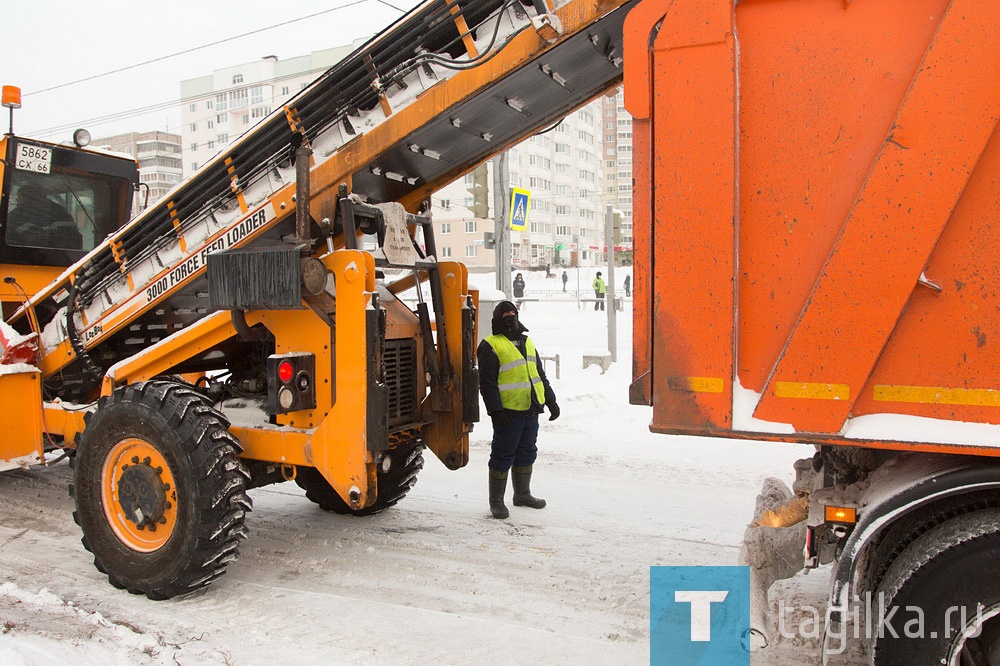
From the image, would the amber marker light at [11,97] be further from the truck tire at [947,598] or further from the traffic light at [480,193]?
the truck tire at [947,598]

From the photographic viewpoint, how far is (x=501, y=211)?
9906mm

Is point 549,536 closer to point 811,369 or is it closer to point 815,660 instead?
point 815,660

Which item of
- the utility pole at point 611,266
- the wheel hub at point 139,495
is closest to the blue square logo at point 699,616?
the wheel hub at point 139,495

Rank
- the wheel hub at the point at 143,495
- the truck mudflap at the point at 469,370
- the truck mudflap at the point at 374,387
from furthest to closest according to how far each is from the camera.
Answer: the truck mudflap at the point at 469,370 → the wheel hub at the point at 143,495 → the truck mudflap at the point at 374,387

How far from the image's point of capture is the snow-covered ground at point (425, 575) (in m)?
3.39

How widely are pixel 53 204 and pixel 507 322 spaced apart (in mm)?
4022

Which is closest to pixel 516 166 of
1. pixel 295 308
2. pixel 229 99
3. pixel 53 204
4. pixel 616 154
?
pixel 229 99

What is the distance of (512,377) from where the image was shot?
5.40 meters

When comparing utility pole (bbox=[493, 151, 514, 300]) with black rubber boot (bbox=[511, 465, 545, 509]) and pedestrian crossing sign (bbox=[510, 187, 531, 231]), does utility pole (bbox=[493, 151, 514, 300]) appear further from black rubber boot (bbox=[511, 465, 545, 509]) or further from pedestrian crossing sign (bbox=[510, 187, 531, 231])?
black rubber boot (bbox=[511, 465, 545, 509])

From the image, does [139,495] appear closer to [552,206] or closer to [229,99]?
[229,99]

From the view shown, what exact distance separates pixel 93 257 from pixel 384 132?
2323 millimetres

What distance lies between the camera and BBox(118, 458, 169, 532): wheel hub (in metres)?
4.05

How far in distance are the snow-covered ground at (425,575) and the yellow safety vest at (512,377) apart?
2.69 feet

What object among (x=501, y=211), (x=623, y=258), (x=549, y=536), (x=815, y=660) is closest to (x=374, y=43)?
(x=549, y=536)
